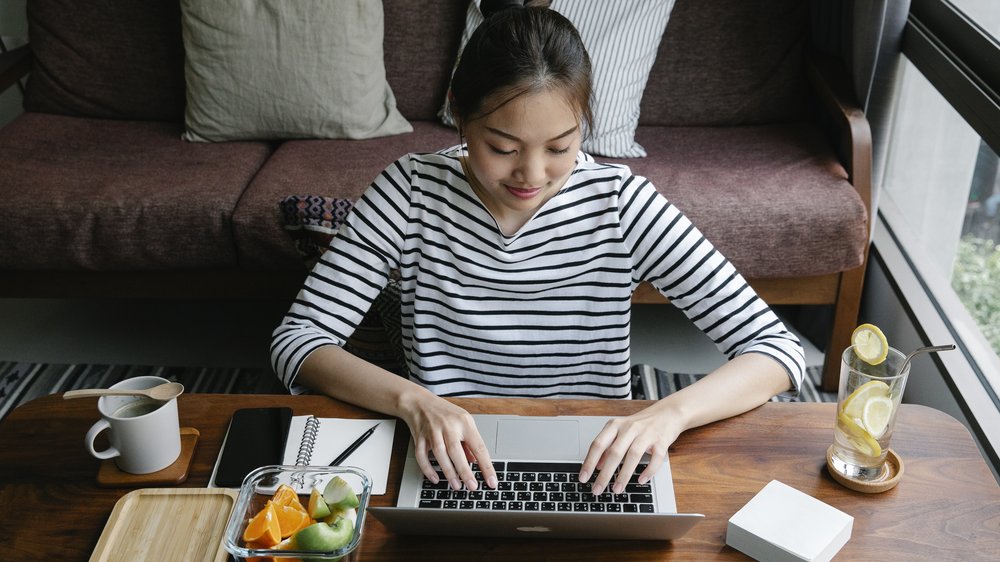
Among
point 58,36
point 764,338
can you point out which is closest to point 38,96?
point 58,36

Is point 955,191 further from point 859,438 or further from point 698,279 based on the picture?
point 859,438

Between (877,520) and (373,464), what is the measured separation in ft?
1.84

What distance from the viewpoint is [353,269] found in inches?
51.6

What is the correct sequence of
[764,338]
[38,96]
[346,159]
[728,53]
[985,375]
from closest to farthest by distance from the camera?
[764,338]
[985,375]
[346,159]
[728,53]
[38,96]

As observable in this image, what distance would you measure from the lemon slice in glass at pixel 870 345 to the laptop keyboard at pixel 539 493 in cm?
27

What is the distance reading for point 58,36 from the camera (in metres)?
2.72

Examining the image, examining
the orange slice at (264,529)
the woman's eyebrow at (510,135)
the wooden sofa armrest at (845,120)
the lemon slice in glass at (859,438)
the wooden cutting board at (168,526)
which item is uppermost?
the woman's eyebrow at (510,135)

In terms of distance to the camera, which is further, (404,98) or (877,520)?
(404,98)

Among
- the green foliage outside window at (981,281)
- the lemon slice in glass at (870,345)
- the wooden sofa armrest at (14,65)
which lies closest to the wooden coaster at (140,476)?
the lemon slice in glass at (870,345)

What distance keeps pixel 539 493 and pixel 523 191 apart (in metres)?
0.42

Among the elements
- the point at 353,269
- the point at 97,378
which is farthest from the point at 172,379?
the point at 353,269

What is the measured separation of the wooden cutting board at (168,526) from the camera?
926 millimetres

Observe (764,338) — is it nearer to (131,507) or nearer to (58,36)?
(131,507)

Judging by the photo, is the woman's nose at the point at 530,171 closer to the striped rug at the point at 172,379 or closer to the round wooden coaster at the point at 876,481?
the round wooden coaster at the point at 876,481
